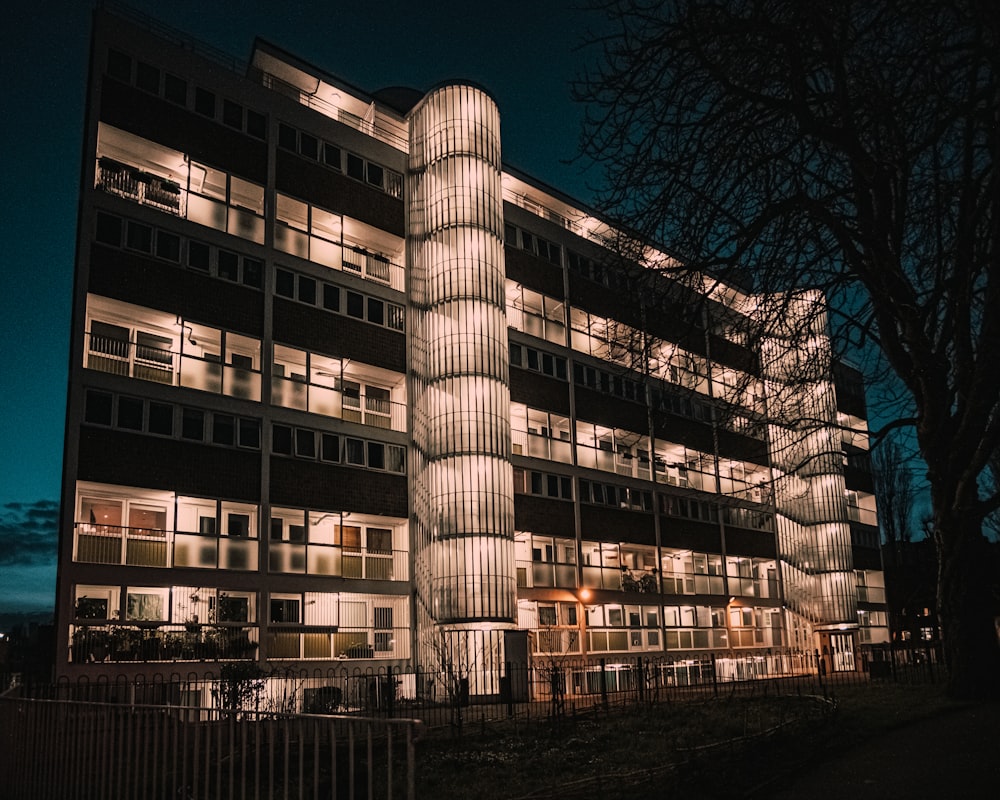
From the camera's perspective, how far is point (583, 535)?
37.6m

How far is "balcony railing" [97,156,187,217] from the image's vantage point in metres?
27.0

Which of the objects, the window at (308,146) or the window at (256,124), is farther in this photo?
the window at (308,146)

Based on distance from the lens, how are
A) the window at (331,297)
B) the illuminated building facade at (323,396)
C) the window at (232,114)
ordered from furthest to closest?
the window at (331,297) < the window at (232,114) < the illuminated building facade at (323,396)

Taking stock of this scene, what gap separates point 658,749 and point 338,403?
66.8 ft

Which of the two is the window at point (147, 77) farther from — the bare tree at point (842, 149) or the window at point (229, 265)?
the bare tree at point (842, 149)

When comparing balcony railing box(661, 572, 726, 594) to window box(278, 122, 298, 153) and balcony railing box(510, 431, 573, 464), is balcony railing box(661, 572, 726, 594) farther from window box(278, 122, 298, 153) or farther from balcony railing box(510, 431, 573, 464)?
window box(278, 122, 298, 153)

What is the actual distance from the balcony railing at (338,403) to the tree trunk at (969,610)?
18.9m

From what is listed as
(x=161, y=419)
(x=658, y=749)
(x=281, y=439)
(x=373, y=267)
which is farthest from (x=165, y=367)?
(x=658, y=749)

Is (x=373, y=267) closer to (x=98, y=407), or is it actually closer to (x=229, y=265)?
(x=229, y=265)

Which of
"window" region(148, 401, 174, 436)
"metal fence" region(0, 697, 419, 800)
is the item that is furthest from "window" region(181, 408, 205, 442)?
"metal fence" region(0, 697, 419, 800)

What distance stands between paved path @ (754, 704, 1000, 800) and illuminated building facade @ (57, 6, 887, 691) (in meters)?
9.47

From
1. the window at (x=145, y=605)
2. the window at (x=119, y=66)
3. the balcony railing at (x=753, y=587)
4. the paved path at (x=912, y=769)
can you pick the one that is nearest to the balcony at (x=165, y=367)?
the window at (x=145, y=605)

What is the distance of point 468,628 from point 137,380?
11.5 meters

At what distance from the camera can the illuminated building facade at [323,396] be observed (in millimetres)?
25828
